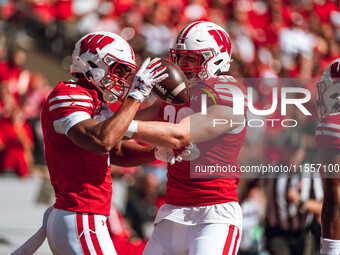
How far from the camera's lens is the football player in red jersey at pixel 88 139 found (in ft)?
10.7

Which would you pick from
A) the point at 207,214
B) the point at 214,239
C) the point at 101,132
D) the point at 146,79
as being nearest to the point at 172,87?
the point at 146,79

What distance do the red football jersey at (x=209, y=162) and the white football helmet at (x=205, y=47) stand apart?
157 millimetres

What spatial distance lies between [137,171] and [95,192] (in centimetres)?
457

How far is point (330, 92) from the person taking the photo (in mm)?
4086

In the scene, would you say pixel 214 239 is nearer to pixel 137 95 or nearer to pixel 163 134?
pixel 163 134

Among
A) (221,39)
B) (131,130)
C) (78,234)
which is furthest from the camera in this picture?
(221,39)

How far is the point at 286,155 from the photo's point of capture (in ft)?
21.6

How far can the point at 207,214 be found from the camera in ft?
11.8

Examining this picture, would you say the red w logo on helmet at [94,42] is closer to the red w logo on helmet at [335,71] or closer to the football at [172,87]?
the football at [172,87]

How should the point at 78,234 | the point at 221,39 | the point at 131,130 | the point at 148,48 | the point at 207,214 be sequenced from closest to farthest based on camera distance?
the point at 78,234
the point at 131,130
the point at 207,214
the point at 221,39
the point at 148,48

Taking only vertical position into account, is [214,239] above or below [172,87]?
below

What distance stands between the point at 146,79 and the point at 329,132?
50.7 inches

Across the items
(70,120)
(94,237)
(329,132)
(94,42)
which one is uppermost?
(94,42)

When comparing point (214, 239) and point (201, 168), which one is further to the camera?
point (201, 168)
